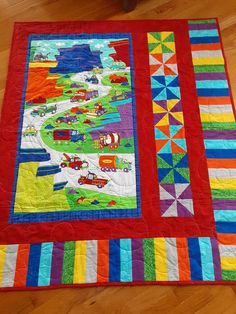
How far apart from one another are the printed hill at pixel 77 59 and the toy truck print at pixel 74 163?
0.42 metres

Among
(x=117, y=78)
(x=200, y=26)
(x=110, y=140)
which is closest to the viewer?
(x=110, y=140)

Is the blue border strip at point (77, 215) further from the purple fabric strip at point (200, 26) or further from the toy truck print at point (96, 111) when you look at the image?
the purple fabric strip at point (200, 26)

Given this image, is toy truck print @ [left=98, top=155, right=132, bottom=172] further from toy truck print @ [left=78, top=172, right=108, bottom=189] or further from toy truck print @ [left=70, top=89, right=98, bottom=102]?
toy truck print @ [left=70, top=89, right=98, bottom=102]

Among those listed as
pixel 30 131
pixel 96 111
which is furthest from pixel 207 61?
pixel 30 131

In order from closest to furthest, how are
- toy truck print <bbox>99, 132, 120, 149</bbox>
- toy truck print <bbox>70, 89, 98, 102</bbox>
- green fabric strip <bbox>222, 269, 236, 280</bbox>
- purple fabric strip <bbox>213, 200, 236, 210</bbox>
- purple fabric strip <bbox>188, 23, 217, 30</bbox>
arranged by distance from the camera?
green fabric strip <bbox>222, 269, 236, 280</bbox> < purple fabric strip <bbox>213, 200, 236, 210</bbox> < toy truck print <bbox>99, 132, 120, 149</bbox> < toy truck print <bbox>70, 89, 98, 102</bbox> < purple fabric strip <bbox>188, 23, 217, 30</bbox>

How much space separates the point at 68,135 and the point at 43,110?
0.16m


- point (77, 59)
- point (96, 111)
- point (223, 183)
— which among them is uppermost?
point (77, 59)

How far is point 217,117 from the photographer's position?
59.1 inches

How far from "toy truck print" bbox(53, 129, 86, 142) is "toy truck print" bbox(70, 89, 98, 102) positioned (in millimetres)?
153

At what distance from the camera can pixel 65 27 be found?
1.73 metres

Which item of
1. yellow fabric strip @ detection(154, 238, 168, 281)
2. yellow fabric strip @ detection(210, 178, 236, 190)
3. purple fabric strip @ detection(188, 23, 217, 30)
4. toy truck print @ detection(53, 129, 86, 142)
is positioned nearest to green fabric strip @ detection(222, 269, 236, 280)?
yellow fabric strip @ detection(154, 238, 168, 281)

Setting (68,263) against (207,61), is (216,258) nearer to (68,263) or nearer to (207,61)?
(68,263)

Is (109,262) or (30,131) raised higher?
(30,131)

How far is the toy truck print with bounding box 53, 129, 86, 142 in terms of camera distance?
1461 millimetres
